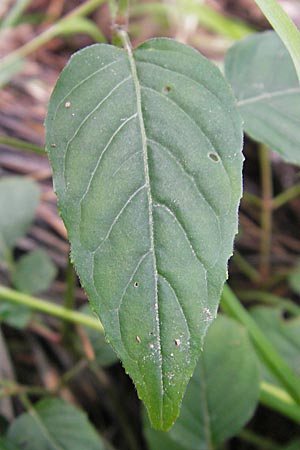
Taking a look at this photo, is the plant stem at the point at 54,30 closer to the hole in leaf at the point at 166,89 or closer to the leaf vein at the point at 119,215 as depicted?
the hole in leaf at the point at 166,89

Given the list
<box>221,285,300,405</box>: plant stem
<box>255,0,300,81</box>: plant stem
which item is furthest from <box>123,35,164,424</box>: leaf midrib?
<box>221,285,300,405</box>: plant stem

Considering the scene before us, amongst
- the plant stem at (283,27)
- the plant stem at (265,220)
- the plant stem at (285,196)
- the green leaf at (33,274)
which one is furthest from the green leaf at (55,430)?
the plant stem at (285,196)

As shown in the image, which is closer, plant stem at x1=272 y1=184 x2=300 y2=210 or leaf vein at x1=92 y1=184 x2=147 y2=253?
leaf vein at x1=92 y1=184 x2=147 y2=253

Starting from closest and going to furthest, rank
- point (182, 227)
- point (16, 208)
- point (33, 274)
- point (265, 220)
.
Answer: point (182, 227) → point (33, 274) → point (16, 208) → point (265, 220)

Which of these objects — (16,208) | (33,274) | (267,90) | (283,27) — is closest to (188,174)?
(283,27)

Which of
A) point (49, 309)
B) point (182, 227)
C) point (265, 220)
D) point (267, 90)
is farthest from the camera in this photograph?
point (265, 220)

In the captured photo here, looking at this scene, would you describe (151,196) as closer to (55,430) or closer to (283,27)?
(283,27)

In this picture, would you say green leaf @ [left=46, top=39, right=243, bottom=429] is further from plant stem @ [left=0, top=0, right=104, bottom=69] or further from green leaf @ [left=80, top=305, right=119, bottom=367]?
plant stem @ [left=0, top=0, right=104, bottom=69]

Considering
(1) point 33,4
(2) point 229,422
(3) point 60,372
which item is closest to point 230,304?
(2) point 229,422
